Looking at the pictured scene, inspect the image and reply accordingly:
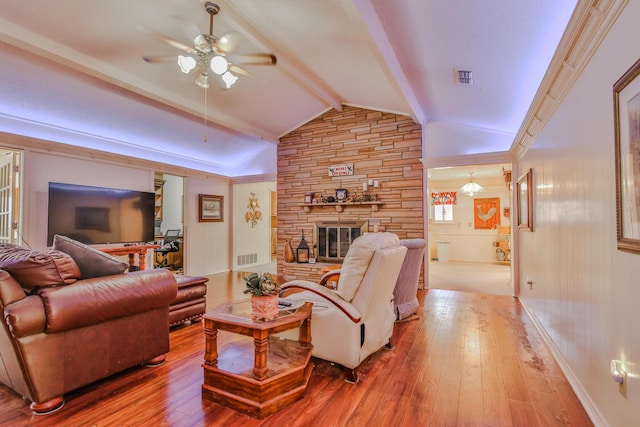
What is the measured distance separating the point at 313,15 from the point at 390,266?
256cm

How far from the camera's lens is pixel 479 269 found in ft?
23.9

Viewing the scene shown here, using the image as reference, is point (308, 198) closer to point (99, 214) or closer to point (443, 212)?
point (99, 214)

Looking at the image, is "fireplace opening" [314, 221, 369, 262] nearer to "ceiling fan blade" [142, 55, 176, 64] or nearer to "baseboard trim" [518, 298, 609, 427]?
"baseboard trim" [518, 298, 609, 427]

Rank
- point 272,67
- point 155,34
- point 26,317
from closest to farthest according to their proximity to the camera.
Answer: point 26,317 < point 155,34 < point 272,67

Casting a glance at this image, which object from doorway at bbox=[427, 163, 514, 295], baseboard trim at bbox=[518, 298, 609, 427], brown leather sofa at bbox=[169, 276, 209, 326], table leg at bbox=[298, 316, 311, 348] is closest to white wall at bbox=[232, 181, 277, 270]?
brown leather sofa at bbox=[169, 276, 209, 326]

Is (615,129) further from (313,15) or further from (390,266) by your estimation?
(313,15)

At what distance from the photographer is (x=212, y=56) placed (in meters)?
2.92

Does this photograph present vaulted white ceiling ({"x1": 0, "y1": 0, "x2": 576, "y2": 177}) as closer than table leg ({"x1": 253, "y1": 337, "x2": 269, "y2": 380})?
No

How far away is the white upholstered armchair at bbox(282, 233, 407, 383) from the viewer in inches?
83.0

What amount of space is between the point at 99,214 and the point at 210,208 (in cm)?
237

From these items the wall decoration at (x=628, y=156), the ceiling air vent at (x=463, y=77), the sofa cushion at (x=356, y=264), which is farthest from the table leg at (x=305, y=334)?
the ceiling air vent at (x=463, y=77)

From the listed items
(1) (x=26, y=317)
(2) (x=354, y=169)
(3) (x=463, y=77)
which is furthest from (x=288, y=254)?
(1) (x=26, y=317)

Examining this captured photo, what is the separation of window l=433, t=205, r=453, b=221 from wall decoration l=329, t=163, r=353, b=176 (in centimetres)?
456

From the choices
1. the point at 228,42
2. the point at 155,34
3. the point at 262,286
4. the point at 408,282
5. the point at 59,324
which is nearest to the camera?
the point at 59,324
